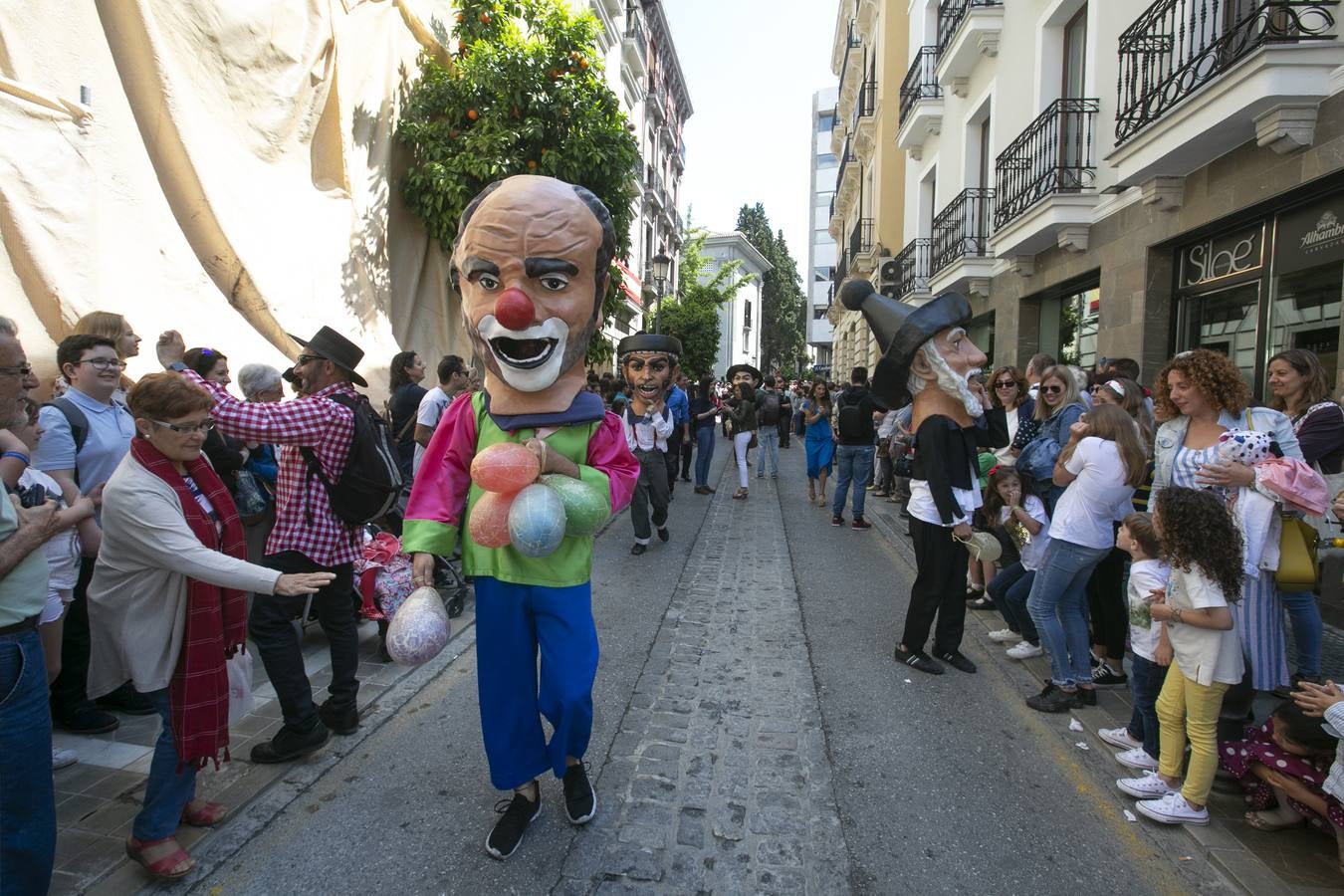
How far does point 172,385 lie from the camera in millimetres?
2471

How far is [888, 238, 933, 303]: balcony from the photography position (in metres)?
15.6

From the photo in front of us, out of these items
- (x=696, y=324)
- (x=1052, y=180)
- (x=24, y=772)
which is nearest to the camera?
(x=24, y=772)

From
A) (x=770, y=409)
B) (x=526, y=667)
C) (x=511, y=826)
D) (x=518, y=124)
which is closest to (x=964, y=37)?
(x=770, y=409)

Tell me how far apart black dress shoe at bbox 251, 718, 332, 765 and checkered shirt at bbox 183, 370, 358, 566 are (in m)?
0.74

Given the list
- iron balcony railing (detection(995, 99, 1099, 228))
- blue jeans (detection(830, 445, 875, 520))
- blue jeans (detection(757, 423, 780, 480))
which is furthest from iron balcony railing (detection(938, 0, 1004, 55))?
blue jeans (detection(830, 445, 875, 520))

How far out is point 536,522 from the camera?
8.18 ft

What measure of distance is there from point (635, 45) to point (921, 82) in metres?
12.2

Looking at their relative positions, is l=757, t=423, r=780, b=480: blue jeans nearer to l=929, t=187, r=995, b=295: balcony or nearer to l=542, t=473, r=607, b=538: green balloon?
l=929, t=187, r=995, b=295: balcony

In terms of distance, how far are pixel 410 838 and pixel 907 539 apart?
6.30 meters

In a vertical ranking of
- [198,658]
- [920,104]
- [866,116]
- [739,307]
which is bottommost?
[198,658]

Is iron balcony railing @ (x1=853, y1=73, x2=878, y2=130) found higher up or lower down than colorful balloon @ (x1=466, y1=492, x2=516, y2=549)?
higher up

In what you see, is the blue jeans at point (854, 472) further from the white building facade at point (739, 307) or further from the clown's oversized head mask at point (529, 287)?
the white building facade at point (739, 307)

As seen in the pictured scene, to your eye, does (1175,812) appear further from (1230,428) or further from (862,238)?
(862,238)

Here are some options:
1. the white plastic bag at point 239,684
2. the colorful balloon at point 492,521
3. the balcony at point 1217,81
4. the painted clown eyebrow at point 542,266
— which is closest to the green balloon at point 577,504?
the colorful balloon at point 492,521
